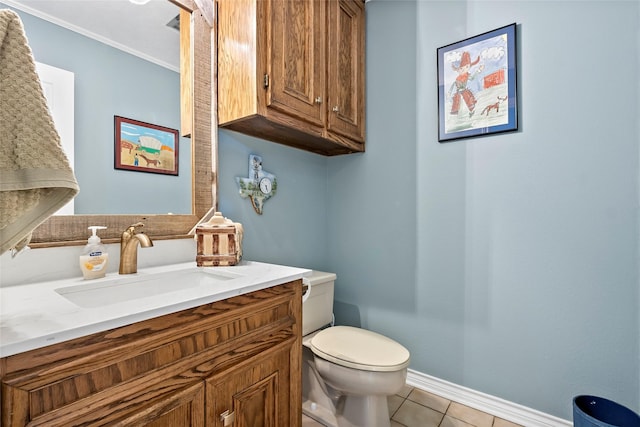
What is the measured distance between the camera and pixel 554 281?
1395 millimetres

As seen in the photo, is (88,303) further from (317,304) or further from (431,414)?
(431,414)

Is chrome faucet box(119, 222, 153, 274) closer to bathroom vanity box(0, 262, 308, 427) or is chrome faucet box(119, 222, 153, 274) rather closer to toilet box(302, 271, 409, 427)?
bathroom vanity box(0, 262, 308, 427)

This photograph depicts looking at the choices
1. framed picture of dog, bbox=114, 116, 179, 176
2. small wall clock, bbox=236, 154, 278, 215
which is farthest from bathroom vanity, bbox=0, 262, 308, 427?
small wall clock, bbox=236, 154, 278, 215

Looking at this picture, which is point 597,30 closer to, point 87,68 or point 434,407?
point 434,407

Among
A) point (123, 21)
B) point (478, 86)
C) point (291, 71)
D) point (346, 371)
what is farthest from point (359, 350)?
point (123, 21)

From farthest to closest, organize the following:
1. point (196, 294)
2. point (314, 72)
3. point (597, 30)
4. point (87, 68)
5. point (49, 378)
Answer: point (314, 72)
point (597, 30)
point (87, 68)
point (196, 294)
point (49, 378)

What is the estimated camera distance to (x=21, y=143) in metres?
0.56

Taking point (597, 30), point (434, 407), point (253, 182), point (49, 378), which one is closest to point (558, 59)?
point (597, 30)

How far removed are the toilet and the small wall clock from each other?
523mm

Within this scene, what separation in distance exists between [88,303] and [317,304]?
Result: 107 cm

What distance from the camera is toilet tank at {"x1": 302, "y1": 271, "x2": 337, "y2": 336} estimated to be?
1.60m

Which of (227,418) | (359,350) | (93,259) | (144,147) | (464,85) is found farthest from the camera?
(464,85)

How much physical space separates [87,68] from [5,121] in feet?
2.12

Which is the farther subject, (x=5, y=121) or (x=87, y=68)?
(x=87, y=68)
